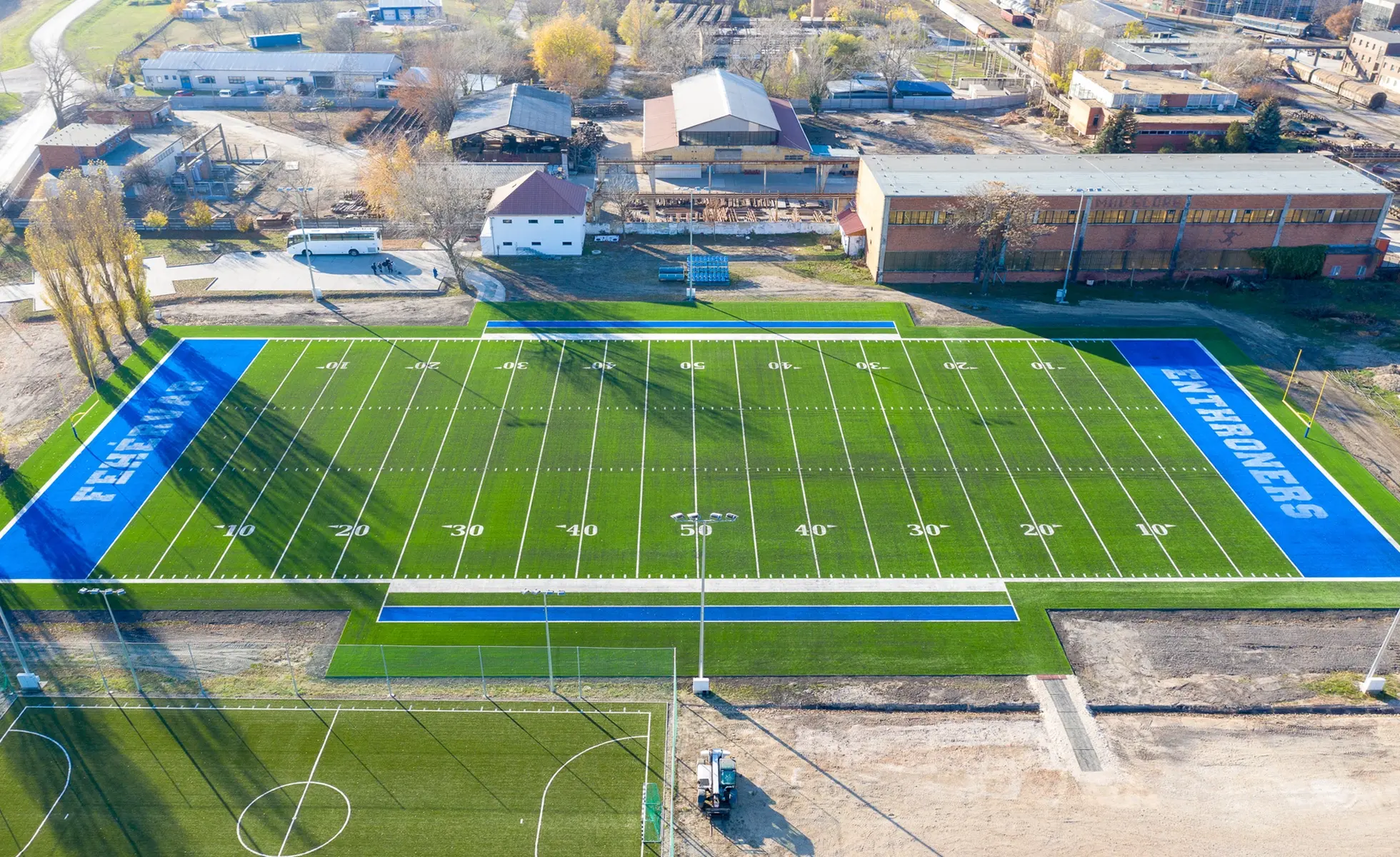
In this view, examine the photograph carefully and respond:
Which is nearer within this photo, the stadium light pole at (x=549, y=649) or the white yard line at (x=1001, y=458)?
the stadium light pole at (x=549, y=649)

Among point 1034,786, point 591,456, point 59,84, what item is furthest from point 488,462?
A: point 59,84

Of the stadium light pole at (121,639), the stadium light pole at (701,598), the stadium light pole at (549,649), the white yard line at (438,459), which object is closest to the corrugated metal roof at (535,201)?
the white yard line at (438,459)

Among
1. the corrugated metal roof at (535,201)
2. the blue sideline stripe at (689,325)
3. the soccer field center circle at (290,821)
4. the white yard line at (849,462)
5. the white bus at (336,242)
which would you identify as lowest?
the soccer field center circle at (290,821)

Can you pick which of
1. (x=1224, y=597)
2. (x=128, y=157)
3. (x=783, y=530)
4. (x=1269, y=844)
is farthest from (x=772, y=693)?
(x=128, y=157)

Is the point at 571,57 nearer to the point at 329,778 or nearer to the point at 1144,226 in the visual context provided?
the point at 1144,226

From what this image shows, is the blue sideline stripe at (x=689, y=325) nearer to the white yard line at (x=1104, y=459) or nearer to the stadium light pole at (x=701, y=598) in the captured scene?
the white yard line at (x=1104, y=459)

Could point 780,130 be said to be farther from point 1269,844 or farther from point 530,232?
point 1269,844

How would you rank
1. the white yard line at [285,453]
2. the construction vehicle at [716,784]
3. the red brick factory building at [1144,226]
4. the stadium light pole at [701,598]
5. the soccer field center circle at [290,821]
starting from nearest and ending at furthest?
the soccer field center circle at [290,821]
the construction vehicle at [716,784]
the stadium light pole at [701,598]
the white yard line at [285,453]
the red brick factory building at [1144,226]

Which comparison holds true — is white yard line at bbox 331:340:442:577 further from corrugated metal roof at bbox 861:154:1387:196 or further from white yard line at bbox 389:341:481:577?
corrugated metal roof at bbox 861:154:1387:196
